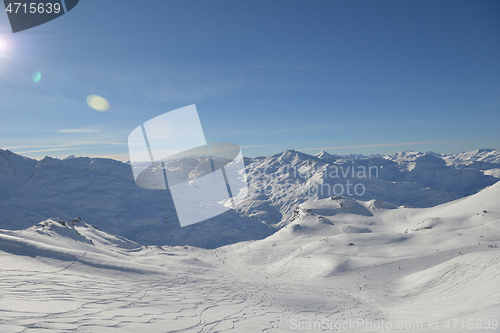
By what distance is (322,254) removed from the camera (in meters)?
29.4

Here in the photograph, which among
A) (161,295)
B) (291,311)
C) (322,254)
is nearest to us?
(161,295)

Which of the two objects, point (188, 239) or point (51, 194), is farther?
point (51, 194)

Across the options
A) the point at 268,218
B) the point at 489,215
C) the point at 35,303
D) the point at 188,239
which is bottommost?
the point at 268,218

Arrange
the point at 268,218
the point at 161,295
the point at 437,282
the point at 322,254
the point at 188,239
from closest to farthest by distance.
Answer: the point at 161,295 → the point at 437,282 → the point at 322,254 → the point at 188,239 → the point at 268,218

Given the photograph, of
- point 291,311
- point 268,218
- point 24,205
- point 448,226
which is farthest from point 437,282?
point 268,218

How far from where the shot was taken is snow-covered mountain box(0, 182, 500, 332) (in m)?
8.11

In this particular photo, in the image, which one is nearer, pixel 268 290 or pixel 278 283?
pixel 268 290

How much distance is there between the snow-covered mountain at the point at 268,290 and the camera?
26.6ft

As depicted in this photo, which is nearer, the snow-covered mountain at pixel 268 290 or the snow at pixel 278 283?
the snow-covered mountain at pixel 268 290

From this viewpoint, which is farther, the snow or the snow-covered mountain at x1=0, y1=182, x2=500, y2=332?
the snow

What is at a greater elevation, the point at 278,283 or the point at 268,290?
the point at 268,290

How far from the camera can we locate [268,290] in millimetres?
16922

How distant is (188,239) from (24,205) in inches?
2452

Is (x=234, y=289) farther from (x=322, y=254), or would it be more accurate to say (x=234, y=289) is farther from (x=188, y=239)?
(x=188, y=239)
